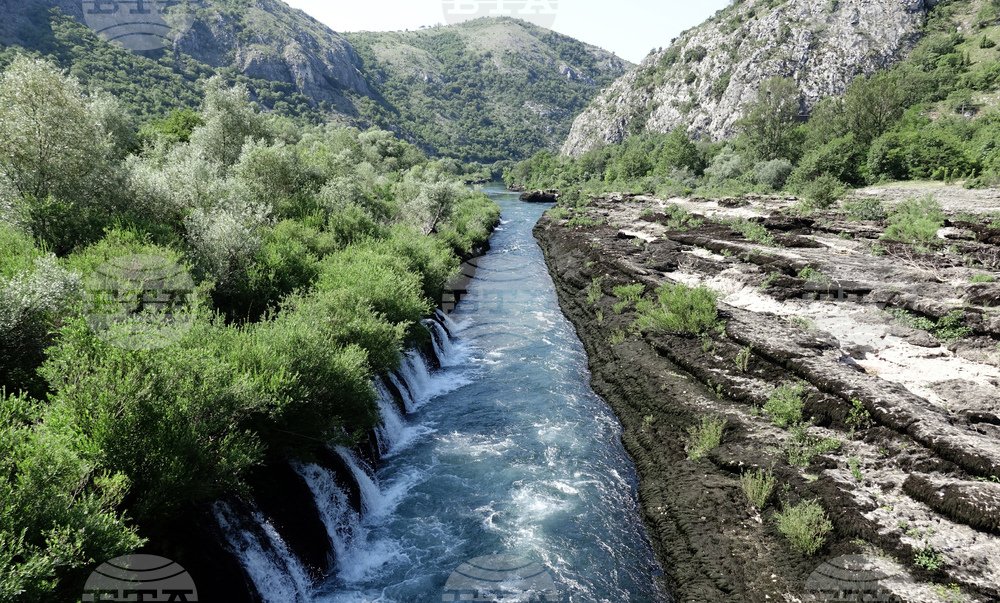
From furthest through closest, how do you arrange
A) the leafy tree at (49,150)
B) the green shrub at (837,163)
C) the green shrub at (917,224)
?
the green shrub at (837,163), the green shrub at (917,224), the leafy tree at (49,150)

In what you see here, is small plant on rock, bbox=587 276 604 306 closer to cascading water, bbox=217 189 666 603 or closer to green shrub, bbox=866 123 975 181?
cascading water, bbox=217 189 666 603

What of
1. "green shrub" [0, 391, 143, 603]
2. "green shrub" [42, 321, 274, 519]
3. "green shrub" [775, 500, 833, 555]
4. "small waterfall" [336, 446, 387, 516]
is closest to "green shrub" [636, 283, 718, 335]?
"green shrub" [775, 500, 833, 555]

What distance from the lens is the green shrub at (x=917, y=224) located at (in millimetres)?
37719

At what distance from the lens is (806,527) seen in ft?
40.6

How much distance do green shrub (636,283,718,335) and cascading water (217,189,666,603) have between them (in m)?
5.58

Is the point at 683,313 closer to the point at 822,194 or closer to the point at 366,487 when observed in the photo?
the point at 366,487

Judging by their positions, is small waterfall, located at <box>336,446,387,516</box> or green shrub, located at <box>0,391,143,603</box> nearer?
green shrub, located at <box>0,391,143,603</box>

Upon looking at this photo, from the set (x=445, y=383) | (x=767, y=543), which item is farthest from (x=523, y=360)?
(x=767, y=543)

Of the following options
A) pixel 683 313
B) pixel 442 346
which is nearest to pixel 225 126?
pixel 442 346

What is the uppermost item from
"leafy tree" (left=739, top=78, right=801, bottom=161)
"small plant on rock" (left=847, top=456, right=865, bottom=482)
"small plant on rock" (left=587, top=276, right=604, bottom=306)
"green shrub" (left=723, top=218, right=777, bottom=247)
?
"leafy tree" (left=739, top=78, right=801, bottom=161)

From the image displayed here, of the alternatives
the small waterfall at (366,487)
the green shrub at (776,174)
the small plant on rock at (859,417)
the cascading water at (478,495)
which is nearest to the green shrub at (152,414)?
the cascading water at (478,495)

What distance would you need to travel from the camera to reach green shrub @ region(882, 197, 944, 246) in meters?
37.7

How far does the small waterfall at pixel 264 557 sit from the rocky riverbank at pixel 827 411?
438 inches

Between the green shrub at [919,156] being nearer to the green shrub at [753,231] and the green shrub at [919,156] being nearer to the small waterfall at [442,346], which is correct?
the green shrub at [753,231]
